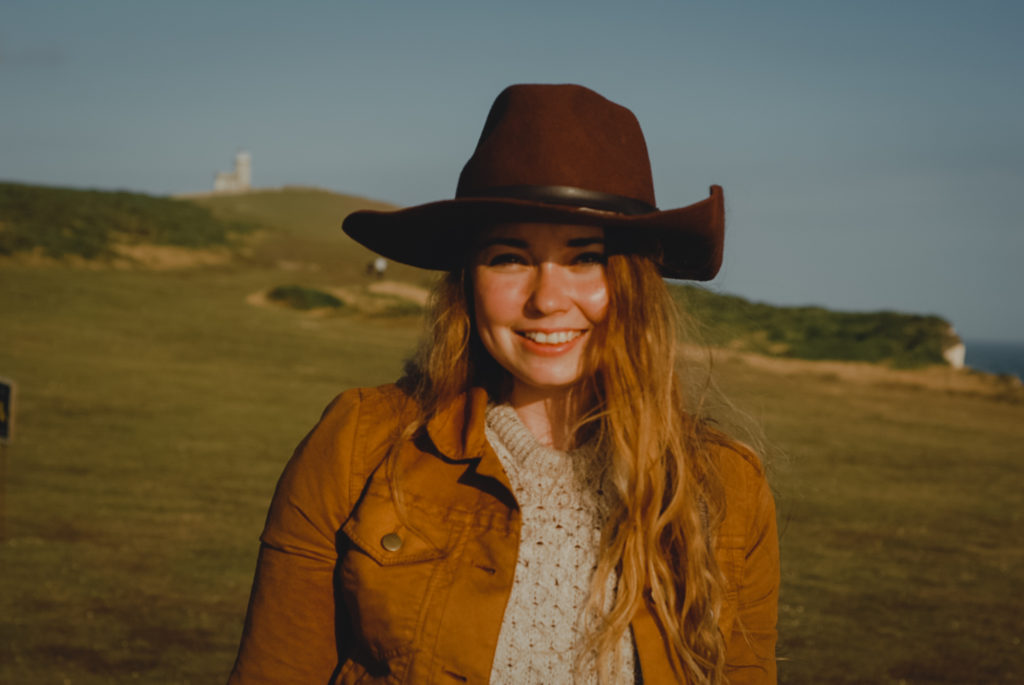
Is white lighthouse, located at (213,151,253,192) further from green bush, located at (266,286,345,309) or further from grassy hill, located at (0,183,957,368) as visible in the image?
green bush, located at (266,286,345,309)

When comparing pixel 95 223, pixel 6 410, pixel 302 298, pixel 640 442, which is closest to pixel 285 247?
pixel 95 223

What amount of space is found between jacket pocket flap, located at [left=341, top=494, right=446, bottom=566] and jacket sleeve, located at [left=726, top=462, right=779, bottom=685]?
26.8 inches

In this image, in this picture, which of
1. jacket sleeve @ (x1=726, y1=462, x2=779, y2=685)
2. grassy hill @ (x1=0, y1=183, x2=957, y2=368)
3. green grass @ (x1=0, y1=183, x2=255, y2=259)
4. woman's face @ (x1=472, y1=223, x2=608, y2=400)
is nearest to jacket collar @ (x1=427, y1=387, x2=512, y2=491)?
woman's face @ (x1=472, y1=223, x2=608, y2=400)

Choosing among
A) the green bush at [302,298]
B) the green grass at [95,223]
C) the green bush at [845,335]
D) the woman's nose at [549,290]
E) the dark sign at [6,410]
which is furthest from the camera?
the green grass at [95,223]

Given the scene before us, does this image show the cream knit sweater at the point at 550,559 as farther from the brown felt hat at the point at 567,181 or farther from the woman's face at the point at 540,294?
the brown felt hat at the point at 567,181

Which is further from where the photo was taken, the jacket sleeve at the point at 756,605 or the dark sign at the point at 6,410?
the dark sign at the point at 6,410

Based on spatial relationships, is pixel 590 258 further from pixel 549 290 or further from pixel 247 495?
pixel 247 495

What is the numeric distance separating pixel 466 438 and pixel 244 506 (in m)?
6.80

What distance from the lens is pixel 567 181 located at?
Answer: 188cm

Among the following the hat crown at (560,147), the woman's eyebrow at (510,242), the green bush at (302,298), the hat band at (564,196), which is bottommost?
the green bush at (302,298)

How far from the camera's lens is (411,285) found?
30.2 meters

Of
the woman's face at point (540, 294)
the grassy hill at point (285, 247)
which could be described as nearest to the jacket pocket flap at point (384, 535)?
the woman's face at point (540, 294)

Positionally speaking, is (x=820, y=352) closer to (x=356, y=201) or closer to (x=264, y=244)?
(x=264, y=244)

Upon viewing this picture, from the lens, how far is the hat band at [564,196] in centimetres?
187
